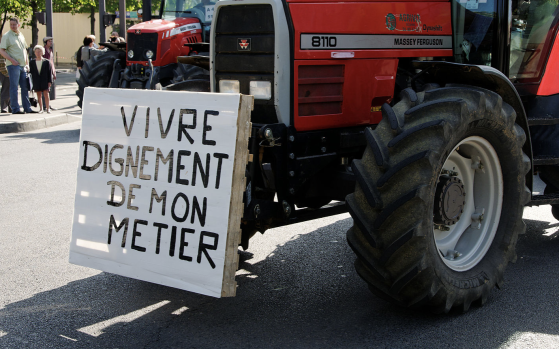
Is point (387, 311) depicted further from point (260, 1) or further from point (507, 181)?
point (260, 1)

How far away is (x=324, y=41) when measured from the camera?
4105 millimetres

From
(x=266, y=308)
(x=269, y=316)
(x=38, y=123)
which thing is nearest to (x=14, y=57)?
(x=38, y=123)

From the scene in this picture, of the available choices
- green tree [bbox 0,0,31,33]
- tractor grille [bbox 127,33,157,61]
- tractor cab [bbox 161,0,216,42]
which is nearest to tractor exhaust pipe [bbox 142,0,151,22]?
tractor cab [bbox 161,0,216,42]

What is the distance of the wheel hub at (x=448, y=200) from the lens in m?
3.96

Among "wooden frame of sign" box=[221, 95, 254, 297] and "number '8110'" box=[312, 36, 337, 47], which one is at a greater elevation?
"number '8110'" box=[312, 36, 337, 47]

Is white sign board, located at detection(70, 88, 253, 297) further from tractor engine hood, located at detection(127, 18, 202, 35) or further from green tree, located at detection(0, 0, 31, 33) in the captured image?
green tree, located at detection(0, 0, 31, 33)

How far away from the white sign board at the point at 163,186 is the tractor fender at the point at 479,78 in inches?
61.1

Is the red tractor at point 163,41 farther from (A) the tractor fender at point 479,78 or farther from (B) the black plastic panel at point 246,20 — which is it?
(A) the tractor fender at point 479,78

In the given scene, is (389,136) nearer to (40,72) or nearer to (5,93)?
(40,72)

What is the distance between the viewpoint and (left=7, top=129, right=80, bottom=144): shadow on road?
1157cm

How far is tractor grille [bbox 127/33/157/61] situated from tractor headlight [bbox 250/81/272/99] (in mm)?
8039

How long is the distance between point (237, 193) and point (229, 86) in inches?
44.9

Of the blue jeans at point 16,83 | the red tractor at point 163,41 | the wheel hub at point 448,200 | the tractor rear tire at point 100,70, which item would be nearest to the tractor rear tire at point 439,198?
the wheel hub at point 448,200

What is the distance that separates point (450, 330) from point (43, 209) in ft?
15.1
